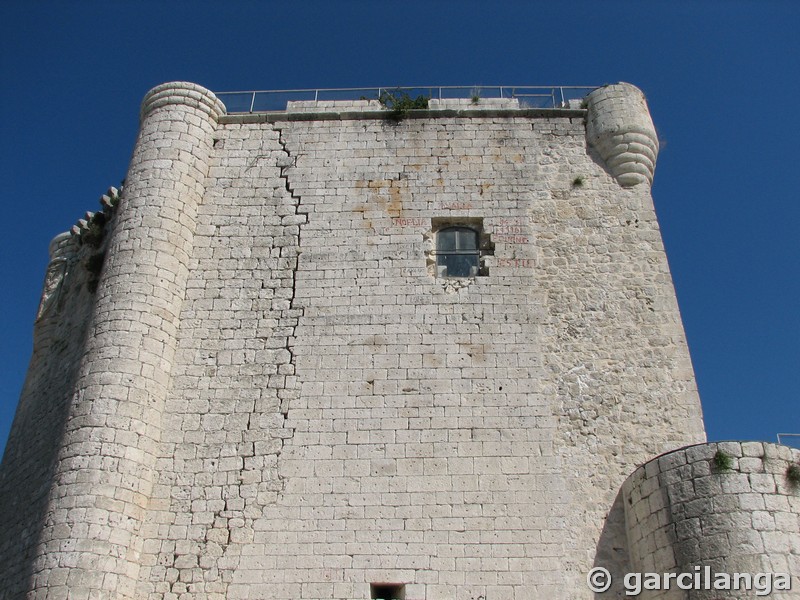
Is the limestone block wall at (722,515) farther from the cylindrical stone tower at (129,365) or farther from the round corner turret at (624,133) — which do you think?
the cylindrical stone tower at (129,365)

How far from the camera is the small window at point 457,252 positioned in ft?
30.8

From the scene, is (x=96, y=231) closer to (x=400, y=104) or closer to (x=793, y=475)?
(x=400, y=104)

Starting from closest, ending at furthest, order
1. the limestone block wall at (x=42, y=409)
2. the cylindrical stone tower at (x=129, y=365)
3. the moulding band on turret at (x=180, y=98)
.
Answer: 1. the cylindrical stone tower at (x=129, y=365)
2. the limestone block wall at (x=42, y=409)
3. the moulding band on turret at (x=180, y=98)

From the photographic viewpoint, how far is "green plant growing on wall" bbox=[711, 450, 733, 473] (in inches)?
269

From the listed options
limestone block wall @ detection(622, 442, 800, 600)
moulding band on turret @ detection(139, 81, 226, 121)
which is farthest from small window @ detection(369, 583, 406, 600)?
moulding band on turret @ detection(139, 81, 226, 121)

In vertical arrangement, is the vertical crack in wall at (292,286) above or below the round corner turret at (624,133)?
below

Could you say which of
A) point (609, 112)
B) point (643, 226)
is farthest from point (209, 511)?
point (609, 112)

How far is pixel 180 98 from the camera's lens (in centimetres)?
1035

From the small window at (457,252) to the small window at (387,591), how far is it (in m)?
3.66

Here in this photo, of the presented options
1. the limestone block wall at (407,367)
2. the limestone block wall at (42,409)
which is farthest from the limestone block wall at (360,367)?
the limestone block wall at (42,409)

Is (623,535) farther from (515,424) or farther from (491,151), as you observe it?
(491,151)

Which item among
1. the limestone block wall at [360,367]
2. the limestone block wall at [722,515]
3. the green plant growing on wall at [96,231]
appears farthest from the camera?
the green plant growing on wall at [96,231]

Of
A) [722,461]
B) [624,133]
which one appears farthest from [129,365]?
[624,133]

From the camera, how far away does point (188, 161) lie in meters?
9.95
